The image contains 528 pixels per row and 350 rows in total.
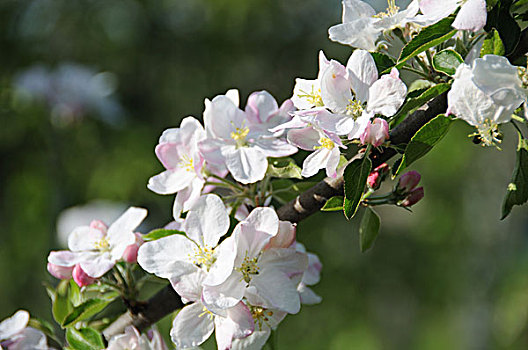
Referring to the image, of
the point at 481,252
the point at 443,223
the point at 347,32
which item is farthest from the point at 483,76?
the point at 443,223

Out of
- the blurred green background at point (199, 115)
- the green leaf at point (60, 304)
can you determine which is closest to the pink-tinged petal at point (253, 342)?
the green leaf at point (60, 304)

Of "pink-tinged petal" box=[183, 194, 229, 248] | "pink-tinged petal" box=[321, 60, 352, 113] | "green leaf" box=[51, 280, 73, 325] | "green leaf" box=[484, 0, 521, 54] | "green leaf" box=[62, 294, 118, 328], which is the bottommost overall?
"green leaf" box=[51, 280, 73, 325]

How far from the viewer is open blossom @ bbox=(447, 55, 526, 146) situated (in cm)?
43

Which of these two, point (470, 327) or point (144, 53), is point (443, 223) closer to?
point (470, 327)

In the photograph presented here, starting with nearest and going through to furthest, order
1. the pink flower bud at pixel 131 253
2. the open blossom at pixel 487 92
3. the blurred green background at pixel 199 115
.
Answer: the open blossom at pixel 487 92 → the pink flower bud at pixel 131 253 → the blurred green background at pixel 199 115

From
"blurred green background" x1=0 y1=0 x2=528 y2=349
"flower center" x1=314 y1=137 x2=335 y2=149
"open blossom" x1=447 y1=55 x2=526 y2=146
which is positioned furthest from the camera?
"blurred green background" x1=0 y1=0 x2=528 y2=349

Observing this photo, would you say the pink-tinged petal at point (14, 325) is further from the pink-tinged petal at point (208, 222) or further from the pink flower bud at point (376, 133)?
the pink flower bud at point (376, 133)

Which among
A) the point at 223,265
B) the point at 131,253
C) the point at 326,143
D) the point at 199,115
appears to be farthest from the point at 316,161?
the point at 199,115

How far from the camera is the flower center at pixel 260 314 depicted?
56 centimetres

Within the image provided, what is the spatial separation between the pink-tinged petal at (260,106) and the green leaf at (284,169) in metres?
0.06

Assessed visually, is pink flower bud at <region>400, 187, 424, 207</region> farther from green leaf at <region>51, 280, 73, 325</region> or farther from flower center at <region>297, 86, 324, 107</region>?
green leaf at <region>51, 280, 73, 325</region>

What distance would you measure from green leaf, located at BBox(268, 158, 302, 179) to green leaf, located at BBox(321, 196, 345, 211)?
7cm

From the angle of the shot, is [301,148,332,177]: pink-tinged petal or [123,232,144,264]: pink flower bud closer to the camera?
[301,148,332,177]: pink-tinged petal

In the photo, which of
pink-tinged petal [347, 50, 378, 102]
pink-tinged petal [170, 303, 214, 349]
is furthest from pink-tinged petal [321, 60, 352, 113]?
pink-tinged petal [170, 303, 214, 349]
